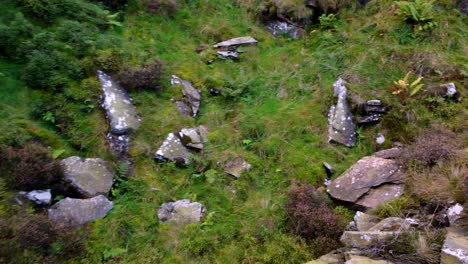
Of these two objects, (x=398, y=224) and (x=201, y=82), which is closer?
(x=398, y=224)

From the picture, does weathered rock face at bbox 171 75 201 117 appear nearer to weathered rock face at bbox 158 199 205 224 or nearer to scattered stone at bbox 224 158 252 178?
scattered stone at bbox 224 158 252 178

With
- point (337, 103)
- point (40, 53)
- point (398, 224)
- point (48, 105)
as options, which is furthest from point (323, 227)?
point (40, 53)

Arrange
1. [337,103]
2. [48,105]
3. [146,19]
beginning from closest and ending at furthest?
[48,105] → [337,103] → [146,19]

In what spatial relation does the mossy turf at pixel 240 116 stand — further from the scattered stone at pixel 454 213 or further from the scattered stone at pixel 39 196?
the scattered stone at pixel 454 213

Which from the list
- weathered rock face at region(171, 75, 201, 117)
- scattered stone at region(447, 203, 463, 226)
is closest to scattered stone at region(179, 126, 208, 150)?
weathered rock face at region(171, 75, 201, 117)

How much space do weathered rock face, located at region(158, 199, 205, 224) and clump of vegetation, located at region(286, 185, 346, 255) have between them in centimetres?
149

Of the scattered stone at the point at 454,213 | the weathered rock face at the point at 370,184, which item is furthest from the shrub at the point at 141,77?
the scattered stone at the point at 454,213

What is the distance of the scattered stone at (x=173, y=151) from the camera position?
7.57 m

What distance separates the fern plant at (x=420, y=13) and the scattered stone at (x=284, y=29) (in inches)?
105

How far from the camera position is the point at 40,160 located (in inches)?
253

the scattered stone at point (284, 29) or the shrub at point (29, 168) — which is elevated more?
the scattered stone at point (284, 29)

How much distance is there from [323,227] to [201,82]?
469cm

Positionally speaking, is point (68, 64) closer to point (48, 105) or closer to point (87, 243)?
point (48, 105)

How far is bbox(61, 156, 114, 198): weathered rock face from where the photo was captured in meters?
6.64
